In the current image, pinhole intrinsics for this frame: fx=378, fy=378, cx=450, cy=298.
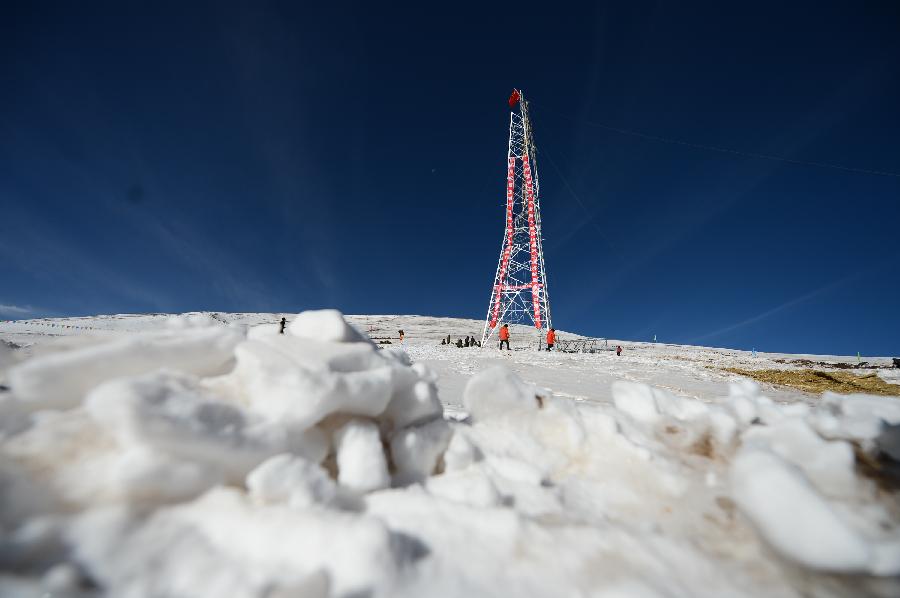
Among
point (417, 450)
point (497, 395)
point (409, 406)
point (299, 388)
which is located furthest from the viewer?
point (497, 395)

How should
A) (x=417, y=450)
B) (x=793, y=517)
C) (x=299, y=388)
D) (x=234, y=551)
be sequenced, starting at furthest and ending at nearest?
(x=417, y=450) → (x=299, y=388) → (x=793, y=517) → (x=234, y=551)

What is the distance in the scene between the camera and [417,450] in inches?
66.4

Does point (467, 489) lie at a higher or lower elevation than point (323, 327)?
lower

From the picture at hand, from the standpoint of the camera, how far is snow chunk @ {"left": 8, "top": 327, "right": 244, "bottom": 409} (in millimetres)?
1311

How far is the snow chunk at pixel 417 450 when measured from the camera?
5.39 feet

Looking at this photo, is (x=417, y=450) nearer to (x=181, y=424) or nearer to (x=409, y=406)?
(x=409, y=406)

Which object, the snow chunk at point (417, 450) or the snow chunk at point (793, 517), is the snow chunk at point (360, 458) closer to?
the snow chunk at point (417, 450)

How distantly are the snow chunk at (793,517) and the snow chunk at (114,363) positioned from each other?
2.09 m

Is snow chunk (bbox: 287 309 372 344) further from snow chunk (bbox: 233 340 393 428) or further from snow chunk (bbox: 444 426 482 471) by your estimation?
snow chunk (bbox: 444 426 482 471)

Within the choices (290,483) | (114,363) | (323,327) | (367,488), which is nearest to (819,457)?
(367,488)

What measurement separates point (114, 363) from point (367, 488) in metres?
1.07

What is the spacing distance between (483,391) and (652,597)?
3.90ft

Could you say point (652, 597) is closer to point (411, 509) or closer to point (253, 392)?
point (411, 509)

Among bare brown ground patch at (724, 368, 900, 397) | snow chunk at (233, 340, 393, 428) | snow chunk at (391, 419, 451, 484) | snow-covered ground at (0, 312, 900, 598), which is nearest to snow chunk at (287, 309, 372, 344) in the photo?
snow-covered ground at (0, 312, 900, 598)
